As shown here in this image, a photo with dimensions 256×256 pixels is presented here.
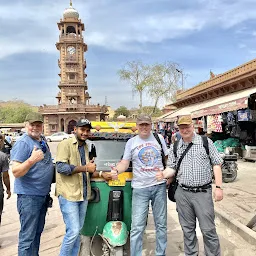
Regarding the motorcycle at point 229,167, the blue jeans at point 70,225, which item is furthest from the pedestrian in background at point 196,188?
the motorcycle at point 229,167

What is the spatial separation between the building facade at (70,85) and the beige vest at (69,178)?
52296 millimetres

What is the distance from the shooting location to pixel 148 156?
3.39 meters

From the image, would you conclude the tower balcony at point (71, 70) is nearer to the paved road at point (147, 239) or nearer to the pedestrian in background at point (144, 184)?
the paved road at point (147, 239)

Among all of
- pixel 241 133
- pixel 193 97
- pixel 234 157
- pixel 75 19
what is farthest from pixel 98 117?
pixel 234 157

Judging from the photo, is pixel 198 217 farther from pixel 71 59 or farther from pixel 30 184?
pixel 71 59

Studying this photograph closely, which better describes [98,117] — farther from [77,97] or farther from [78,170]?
[78,170]

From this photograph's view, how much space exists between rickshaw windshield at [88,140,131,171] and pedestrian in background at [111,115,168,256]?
59cm

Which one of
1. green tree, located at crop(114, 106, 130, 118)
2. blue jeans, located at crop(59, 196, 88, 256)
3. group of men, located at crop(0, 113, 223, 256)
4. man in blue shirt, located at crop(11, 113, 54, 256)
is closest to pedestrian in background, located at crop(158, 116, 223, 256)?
group of men, located at crop(0, 113, 223, 256)

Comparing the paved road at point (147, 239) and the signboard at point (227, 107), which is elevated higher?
the signboard at point (227, 107)

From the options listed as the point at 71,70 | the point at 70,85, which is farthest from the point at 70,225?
the point at 71,70

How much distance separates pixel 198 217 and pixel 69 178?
1459 mm

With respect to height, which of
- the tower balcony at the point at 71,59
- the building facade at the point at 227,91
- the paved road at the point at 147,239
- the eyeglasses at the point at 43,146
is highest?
the tower balcony at the point at 71,59

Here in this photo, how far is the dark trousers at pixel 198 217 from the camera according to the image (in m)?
3.14

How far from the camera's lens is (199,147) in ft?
10.6
